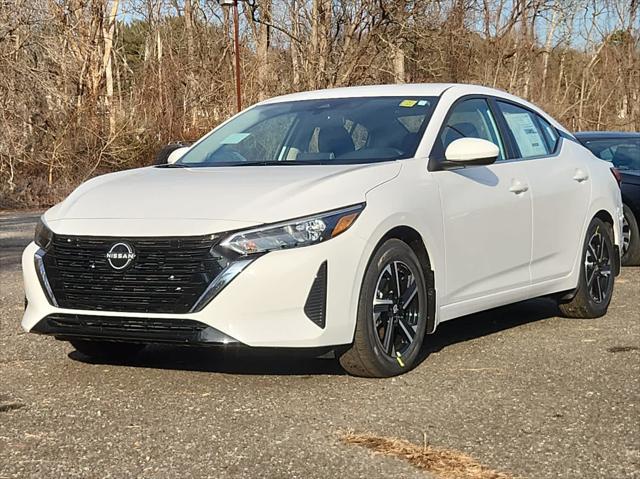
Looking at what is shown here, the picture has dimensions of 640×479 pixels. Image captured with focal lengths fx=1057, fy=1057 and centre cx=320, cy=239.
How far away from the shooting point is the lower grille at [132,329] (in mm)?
4840

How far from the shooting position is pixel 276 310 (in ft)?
15.8

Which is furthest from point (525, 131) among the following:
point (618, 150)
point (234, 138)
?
point (618, 150)

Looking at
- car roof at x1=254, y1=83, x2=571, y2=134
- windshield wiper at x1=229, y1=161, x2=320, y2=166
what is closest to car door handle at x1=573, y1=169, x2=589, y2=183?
car roof at x1=254, y1=83, x2=571, y2=134

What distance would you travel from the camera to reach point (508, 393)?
16.6ft

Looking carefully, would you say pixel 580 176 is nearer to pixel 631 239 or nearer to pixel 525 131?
pixel 525 131

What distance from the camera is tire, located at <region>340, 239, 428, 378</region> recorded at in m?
5.12

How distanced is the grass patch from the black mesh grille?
3.48 feet

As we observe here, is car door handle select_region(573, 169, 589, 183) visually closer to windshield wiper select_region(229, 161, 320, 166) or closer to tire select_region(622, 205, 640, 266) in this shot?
windshield wiper select_region(229, 161, 320, 166)

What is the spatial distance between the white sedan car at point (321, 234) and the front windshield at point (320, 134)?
14mm

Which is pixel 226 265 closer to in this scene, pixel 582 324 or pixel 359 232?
pixel 359 232

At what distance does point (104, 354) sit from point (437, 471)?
2.61 m

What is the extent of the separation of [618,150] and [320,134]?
5.96 meters

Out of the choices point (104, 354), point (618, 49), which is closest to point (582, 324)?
point (104, 354)

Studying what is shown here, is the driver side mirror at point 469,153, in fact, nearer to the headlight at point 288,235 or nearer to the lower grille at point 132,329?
the headlight at point 288,235
